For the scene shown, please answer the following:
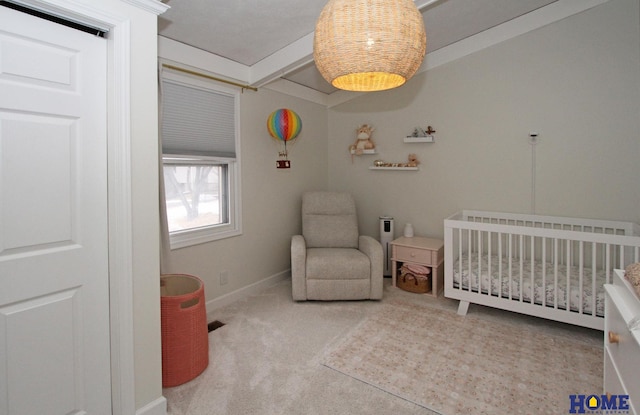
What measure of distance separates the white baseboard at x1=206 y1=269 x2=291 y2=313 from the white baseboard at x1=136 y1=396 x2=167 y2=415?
49.8 inches

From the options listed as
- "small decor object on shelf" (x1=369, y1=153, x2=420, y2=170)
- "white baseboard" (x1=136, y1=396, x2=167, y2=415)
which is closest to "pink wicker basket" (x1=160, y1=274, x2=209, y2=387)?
"white baseboard" (x1=136, y1=396, x2=167, y2=415)

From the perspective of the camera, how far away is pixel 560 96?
3.02 meters

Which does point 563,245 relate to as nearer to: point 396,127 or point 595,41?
point 595,41

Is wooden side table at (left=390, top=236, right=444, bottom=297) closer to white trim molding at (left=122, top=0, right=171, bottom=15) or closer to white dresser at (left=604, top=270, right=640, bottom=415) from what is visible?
white dresser at (left=604, top=270, right=640, bottom=415)

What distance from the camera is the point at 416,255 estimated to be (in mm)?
3404

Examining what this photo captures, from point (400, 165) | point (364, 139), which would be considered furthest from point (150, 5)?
point (400, 165)

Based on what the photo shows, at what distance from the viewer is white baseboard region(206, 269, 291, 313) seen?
3.03 m

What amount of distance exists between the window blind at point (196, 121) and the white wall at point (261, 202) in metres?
0.17

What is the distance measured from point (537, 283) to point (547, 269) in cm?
37

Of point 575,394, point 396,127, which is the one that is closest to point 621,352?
point 575,394

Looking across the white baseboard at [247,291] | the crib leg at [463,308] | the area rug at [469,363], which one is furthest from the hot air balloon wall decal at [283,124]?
the crib leg at [463,308]

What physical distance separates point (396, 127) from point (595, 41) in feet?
6.02

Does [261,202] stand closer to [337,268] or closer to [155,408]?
[337,268]

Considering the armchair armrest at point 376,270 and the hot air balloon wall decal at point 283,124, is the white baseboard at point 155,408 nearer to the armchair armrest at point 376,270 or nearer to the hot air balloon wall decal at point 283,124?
the armchair armrest at point 376,270
